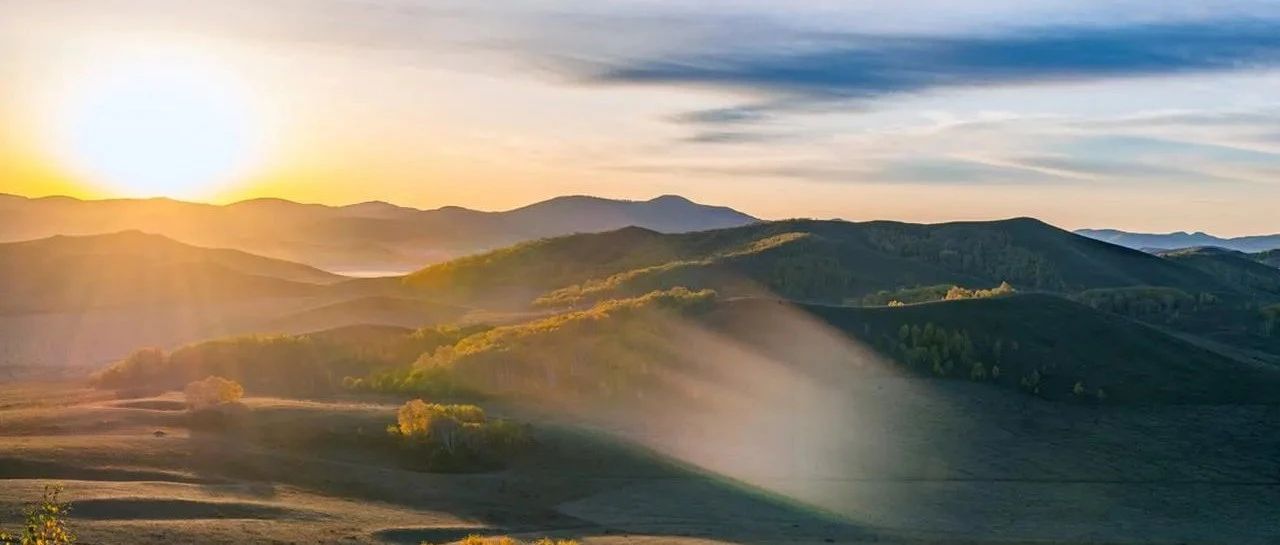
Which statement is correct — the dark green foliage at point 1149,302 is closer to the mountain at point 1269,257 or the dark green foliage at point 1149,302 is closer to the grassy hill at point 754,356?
the grassy hill at point 754,356

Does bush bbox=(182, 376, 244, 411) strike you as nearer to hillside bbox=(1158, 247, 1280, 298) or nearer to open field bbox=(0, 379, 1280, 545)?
open field bbox=(0, 379, 1280, 545)

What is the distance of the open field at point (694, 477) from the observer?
67.5 ft

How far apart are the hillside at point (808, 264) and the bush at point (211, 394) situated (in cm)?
3357

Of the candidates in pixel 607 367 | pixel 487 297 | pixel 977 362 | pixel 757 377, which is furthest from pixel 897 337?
pixel 487 297

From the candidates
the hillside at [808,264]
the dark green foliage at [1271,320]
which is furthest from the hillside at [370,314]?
the dark green foliage at [1271,320]

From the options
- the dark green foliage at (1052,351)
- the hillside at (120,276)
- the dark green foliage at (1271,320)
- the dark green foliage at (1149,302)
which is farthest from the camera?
the hillside at (120,276)

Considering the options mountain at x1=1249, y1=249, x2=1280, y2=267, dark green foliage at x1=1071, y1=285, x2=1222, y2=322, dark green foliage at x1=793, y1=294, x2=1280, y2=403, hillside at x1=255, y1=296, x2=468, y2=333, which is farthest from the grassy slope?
mountain at x1=1249, y1=249, x2=1280, y2=267

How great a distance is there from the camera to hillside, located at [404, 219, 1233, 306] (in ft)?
216

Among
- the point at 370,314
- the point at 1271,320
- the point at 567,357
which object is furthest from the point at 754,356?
the point at 370,314

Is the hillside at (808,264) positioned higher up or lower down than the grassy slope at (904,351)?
higher up

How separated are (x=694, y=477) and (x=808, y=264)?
41762 mm

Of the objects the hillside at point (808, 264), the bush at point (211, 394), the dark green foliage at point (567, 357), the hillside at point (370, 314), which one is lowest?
the bush at point (211, 394)

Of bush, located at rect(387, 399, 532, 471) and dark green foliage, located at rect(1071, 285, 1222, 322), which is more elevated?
dark green foliage, located at rect(1071, 285, 1222, 322)

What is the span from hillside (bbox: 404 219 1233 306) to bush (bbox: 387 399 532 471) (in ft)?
113
